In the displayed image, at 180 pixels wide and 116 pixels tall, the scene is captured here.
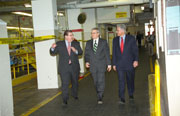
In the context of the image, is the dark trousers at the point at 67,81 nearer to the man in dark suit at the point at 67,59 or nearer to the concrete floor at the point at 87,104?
the man in dark suit at the point at 67,59

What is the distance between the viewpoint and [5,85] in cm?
530

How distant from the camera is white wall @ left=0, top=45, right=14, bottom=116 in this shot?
514 cm

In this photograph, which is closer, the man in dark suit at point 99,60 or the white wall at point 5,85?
the white wall at point 5,85

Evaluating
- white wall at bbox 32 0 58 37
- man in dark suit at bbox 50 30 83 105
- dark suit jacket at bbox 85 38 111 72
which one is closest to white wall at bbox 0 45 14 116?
man in dark suit at bbox 50 30 83 105

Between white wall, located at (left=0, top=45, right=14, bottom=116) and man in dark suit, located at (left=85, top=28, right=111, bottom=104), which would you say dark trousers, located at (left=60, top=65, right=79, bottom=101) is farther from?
white wall, located at (left=0, top=45, right=14, bottom=116)

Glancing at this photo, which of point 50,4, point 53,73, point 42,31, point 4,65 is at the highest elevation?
point 50,4

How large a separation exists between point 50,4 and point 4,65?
4.48m

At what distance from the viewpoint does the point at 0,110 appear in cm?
499

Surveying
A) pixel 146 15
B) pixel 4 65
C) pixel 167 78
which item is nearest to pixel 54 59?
pixel 4 65

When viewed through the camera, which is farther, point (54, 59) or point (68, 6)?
point (68, 6)

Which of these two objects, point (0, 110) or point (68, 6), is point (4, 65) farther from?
point (68, 6)

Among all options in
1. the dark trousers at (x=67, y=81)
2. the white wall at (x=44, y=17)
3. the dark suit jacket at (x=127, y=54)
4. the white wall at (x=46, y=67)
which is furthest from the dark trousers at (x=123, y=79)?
the white wall at (x=44, y=17)

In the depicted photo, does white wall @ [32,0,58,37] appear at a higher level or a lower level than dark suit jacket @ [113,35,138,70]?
higher

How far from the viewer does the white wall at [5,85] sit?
514 centimetres
